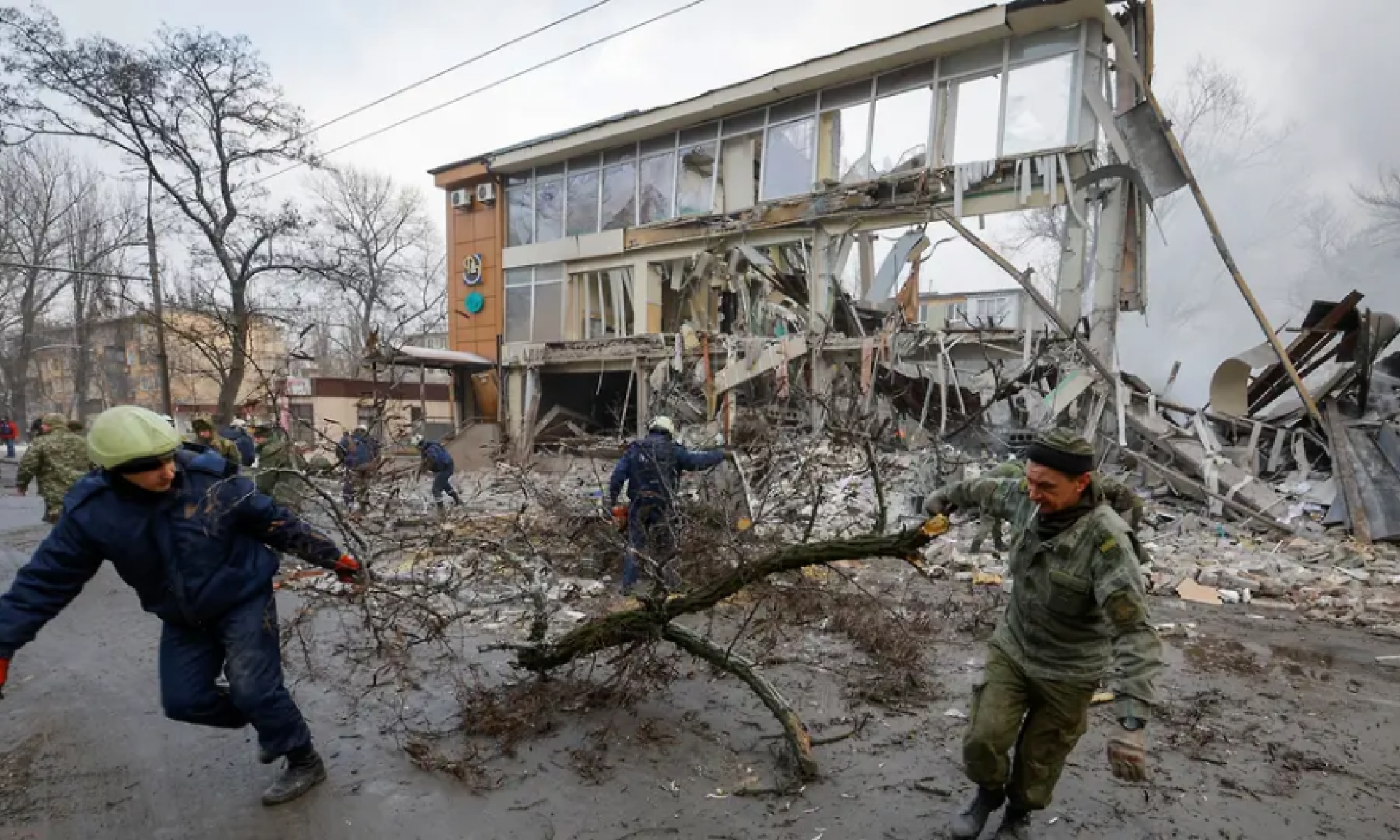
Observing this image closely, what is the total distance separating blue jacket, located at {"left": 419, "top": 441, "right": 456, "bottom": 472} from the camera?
8219 mm

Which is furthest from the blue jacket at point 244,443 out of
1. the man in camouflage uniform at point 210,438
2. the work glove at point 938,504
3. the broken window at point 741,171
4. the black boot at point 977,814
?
the broken window at point 741,171

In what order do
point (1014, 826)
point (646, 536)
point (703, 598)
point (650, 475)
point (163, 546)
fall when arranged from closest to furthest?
point (163, 546) → point (1014, 826) → point (703, 598) → point (646, 536) → point (650, 475)

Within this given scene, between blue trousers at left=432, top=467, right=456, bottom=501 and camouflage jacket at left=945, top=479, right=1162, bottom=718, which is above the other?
camouflage jacket at left=945, top=479, right=1162, bottom=718

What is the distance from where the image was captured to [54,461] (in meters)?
7.13

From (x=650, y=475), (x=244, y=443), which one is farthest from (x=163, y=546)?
(x=244, y=443)

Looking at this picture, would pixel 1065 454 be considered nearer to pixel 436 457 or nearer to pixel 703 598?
pixel 703 598

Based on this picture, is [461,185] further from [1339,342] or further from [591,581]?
[1339,342]

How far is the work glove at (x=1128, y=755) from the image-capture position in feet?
6.42

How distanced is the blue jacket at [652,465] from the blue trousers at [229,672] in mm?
2855

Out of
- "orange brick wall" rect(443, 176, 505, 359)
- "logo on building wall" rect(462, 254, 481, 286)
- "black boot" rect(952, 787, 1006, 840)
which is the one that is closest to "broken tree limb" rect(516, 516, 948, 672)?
"black boot" rect(952, 787, 1006, 840)

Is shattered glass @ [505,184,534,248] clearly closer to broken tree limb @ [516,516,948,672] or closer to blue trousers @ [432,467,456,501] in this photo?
blue trousers @ [432,467,456,501]

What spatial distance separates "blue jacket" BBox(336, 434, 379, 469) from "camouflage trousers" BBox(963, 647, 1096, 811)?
381 cm

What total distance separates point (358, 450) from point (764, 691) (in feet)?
11.4

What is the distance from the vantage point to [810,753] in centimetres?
289
